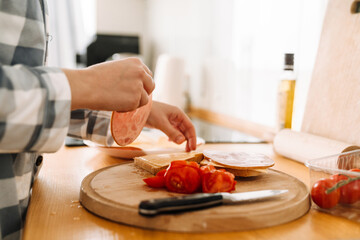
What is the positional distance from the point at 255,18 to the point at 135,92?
1.27 meters

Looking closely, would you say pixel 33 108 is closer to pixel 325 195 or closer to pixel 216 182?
pixel 216 182

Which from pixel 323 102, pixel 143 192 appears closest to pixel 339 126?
pixel 323 102

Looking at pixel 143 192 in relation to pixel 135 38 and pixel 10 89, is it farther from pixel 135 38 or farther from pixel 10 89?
pixel 135 38

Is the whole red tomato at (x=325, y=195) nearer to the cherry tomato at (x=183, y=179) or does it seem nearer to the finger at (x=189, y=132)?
the cherry tomato at (x=183, y=179)

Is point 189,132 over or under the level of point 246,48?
under

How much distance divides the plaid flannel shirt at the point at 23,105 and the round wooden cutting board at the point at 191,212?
0.12m

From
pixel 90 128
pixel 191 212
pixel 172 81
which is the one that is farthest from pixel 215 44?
pixel 191 212

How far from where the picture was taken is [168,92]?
6.91 feet

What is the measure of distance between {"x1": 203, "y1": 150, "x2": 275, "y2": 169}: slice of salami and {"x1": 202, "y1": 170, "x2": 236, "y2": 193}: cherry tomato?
0.32ft

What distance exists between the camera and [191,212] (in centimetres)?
54

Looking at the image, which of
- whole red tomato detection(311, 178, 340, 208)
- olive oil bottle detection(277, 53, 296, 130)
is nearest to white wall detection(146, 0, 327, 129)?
olive oil bottle detection(277, 53, 296, 130)

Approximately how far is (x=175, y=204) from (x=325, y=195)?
0.88 feet

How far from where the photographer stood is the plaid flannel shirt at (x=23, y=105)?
0.49m

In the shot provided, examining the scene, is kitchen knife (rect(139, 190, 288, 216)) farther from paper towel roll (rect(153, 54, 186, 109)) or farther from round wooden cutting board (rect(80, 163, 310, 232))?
paper towel roll (rect(153, 54, 186, 109))
